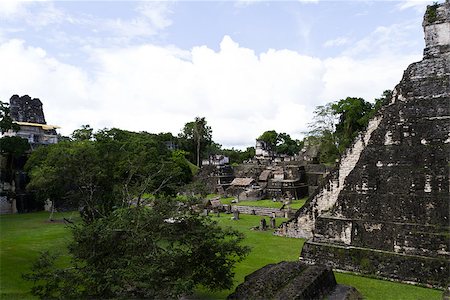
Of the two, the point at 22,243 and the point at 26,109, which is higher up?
the point at 26,109

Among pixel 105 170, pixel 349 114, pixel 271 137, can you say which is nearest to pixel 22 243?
pixel 105 170

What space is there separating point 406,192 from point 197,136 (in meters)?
51.3

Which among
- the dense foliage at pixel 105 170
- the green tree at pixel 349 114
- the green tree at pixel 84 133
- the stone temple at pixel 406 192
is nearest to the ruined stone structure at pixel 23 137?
the green tree at pixel 84 133

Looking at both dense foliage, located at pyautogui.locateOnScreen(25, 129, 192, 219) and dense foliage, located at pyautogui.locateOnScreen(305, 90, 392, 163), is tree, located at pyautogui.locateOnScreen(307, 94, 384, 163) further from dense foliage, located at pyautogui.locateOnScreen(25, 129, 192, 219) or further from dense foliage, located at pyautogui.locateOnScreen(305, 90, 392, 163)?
dense foliage, located at pyautogui.locateOnScreen(25, 129, 192, 219)

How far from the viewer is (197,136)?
204ft

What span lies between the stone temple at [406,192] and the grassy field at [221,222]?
718 mm

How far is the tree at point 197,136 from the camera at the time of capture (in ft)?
203

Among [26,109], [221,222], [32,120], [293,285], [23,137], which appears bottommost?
[221,222]

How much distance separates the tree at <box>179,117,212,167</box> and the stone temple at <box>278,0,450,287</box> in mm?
48160

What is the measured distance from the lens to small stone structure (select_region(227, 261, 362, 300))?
30.1 feet

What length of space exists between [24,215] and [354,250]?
29.2 meters

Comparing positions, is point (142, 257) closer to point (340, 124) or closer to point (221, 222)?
point (221, 222)

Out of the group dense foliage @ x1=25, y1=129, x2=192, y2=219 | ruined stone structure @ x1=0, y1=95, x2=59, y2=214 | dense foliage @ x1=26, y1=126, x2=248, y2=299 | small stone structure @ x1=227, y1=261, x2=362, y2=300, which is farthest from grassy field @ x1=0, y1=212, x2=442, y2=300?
ruined stone structure @ x1=0, y1=95, x2=59, y2=214

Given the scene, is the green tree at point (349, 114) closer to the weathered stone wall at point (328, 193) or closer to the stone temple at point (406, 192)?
the weathered stone wall at point (328, 193)
